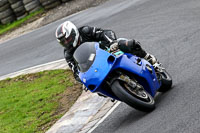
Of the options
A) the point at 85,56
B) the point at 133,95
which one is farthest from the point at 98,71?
the point at 133,95

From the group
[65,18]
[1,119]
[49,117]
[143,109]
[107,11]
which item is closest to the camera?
[143,109]

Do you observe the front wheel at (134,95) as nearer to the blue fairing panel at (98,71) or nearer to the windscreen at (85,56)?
the blue fairing panel at (98,71)

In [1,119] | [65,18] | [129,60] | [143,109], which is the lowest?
[65,18]

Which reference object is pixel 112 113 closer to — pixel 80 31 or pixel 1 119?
pixel 80 31

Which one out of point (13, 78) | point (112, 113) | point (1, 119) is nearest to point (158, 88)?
point (112, 113)

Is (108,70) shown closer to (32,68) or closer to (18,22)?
(32,68)

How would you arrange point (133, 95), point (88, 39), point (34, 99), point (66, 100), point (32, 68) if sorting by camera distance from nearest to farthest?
point (133, 95) < point (88, 39) < point (66, 100) < point (34, 99) < point (32, 68)

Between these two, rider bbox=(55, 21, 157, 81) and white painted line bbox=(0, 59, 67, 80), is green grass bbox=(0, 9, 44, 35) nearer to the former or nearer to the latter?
white painted line bbox=(0, 59, 67, 80)

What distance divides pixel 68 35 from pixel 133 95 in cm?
175

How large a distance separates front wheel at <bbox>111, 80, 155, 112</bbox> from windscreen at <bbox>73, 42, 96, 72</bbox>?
23.0 inches

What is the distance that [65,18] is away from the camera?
20.2m

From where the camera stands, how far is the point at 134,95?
670cm

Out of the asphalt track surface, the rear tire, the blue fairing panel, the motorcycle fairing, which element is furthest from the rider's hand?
the asphalt track surface

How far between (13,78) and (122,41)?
748cm
